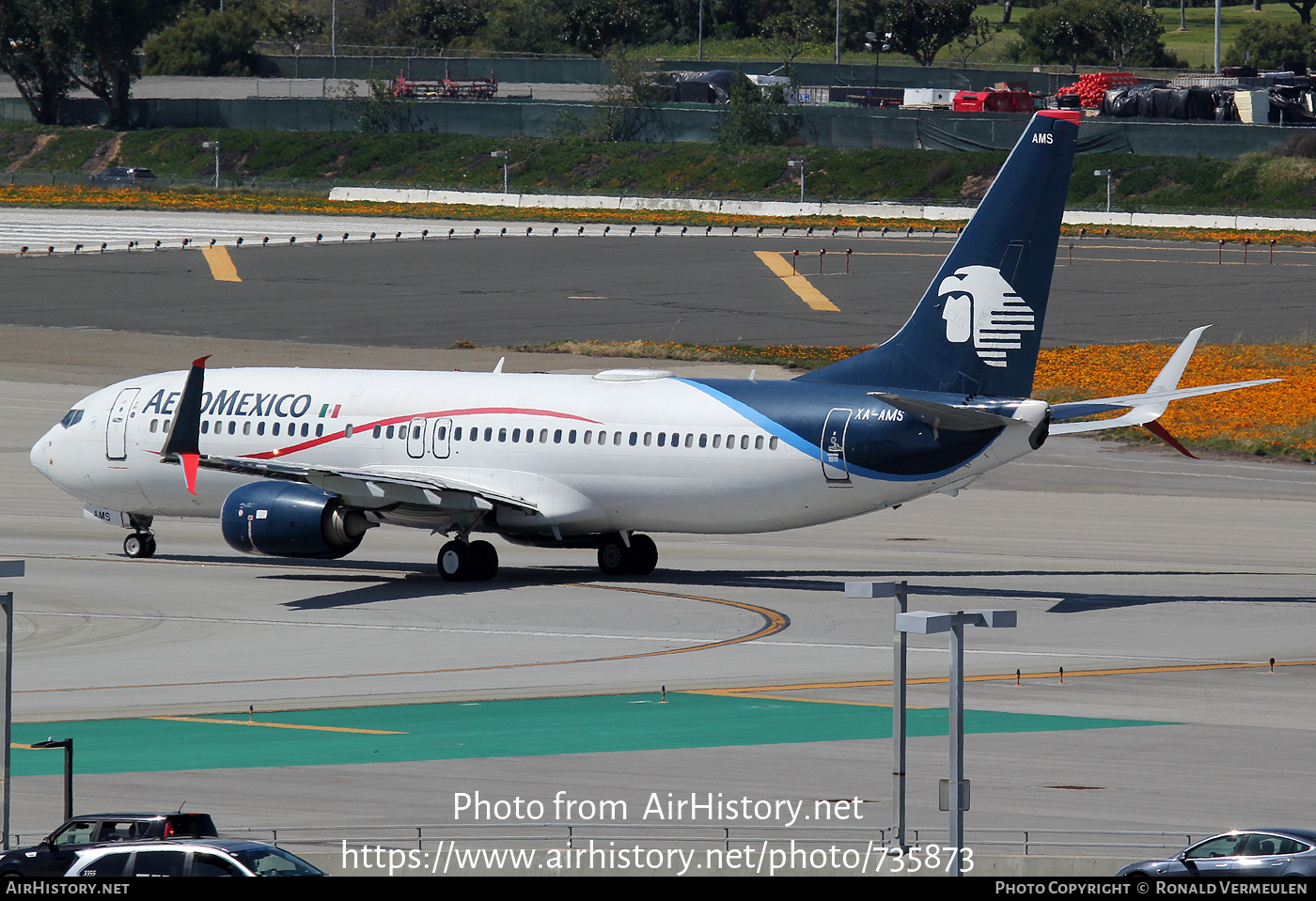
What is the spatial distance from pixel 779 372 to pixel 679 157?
316ft

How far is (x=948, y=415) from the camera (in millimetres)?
38469

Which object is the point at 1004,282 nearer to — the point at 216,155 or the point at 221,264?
the point at 221,264

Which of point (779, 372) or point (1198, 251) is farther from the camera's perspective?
point (1198, 251)

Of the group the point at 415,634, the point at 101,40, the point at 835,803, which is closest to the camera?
the point at 835,803

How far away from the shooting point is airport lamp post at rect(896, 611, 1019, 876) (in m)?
18.1

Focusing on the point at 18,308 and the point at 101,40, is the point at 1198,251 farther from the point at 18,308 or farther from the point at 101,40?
the point at 101,40

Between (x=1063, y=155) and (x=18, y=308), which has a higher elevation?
(x=1063, y=155)

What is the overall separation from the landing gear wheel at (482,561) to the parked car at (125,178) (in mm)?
132832

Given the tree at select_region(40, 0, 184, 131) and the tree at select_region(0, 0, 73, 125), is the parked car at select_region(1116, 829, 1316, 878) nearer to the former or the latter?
the tree at select_region(40, 0, 184, 131)

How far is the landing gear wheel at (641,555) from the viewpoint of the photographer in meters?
45.1

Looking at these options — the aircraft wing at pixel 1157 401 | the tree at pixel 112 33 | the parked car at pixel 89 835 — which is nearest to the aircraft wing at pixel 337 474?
the aircraft wing at pixel 1157 401

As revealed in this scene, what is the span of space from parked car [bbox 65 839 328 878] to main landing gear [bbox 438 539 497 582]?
2767 cm

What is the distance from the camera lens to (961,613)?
759 inches

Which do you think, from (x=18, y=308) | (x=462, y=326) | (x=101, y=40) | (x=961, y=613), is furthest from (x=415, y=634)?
(x=101, y=40)
